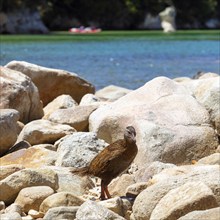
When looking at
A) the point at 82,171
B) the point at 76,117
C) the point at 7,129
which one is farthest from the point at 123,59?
the point at 82,171

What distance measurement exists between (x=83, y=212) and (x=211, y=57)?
28.0 metres

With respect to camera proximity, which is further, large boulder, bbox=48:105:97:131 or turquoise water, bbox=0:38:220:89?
turquoise water, bbox=0:38:220:89

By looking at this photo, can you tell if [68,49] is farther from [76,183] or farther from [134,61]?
[76,183]

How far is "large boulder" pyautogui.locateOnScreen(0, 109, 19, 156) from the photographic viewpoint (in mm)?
8992

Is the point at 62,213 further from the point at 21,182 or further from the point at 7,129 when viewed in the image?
the point at 7,129

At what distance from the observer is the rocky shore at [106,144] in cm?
610

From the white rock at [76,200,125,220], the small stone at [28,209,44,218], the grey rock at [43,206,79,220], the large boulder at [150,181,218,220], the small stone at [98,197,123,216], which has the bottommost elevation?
the small stone at [28,209,44,218]

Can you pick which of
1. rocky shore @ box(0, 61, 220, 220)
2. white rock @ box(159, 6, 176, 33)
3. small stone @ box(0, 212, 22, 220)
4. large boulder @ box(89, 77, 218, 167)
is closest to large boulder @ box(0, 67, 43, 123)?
rocky shore @ box(0, 61, 220, 220)

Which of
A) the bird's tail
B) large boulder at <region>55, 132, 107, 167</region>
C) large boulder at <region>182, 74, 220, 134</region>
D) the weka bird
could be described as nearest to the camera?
the weka bird

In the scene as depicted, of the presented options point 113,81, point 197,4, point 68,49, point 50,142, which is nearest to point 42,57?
point 68,49

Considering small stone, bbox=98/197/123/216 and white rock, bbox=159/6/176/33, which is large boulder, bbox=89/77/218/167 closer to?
small stone, bbox=98/197/123/216

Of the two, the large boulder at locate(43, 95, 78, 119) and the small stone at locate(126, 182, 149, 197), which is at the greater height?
the small stone at locate(126, 182, 149, 197)

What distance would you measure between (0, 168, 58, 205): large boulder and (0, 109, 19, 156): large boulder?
1846mm

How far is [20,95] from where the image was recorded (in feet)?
34.4
